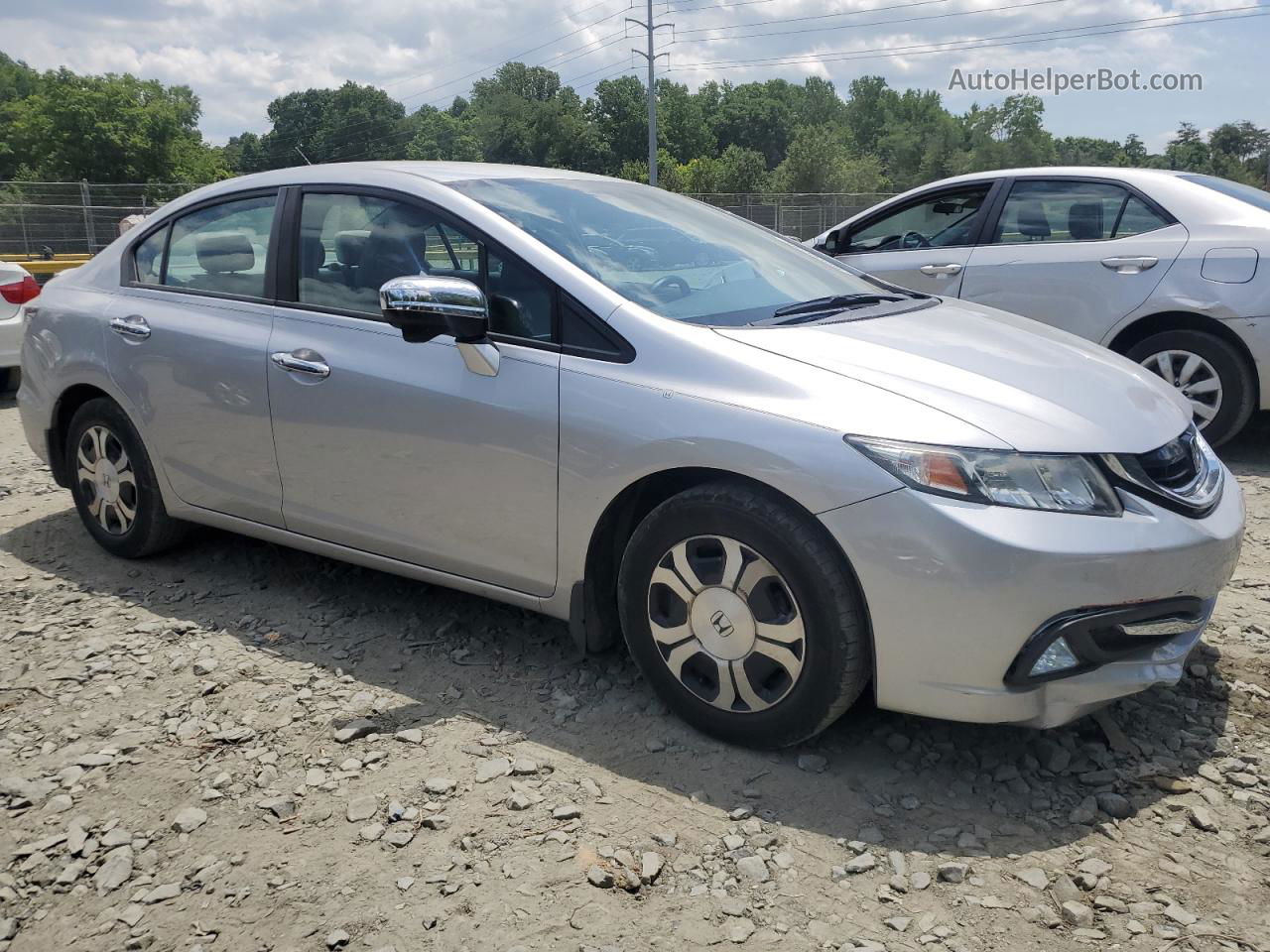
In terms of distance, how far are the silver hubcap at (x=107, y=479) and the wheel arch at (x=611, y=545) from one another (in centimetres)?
230

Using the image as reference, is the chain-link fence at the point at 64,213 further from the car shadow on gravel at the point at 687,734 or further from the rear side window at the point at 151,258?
the car shadow on gravel at the point at 687,734

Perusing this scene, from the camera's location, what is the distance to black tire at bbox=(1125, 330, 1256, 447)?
596 cm

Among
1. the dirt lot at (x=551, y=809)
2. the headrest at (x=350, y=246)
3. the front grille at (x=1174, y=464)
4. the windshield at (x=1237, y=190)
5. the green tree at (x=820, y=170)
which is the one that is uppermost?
the green tree at (x=820, y=170)

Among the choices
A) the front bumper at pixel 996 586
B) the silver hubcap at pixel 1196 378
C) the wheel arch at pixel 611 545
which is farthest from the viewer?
the silver hubcap at pixel 1196 378

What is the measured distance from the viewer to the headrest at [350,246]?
3827 mm

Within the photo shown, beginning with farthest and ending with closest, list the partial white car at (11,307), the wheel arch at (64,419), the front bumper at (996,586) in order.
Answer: the partial white car at (11,307) < the wheel arch at (64,419) < the front bumper at (996,586)

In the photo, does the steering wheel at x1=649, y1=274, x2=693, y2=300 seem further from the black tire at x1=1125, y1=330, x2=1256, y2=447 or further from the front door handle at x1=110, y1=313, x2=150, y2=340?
the black tire at x1=1125, y1=330, x2=1256, y2=447

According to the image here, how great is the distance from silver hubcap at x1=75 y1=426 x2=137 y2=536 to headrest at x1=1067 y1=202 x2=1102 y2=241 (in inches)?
210

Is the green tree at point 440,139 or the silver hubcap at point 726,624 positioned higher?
the green tree at point 440,139

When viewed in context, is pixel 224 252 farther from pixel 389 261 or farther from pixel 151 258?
pixel 389 261

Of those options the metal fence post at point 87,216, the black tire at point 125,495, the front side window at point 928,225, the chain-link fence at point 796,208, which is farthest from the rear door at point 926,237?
the chain-link fence at point 796,208

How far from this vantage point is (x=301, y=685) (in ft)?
11.9

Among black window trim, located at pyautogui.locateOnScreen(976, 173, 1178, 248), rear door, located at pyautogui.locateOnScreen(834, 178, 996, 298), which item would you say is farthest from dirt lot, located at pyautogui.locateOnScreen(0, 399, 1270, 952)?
rear door, located at pyautogui.locateOnScreen(834, 178, 996, 298)

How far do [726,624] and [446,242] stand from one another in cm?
157
